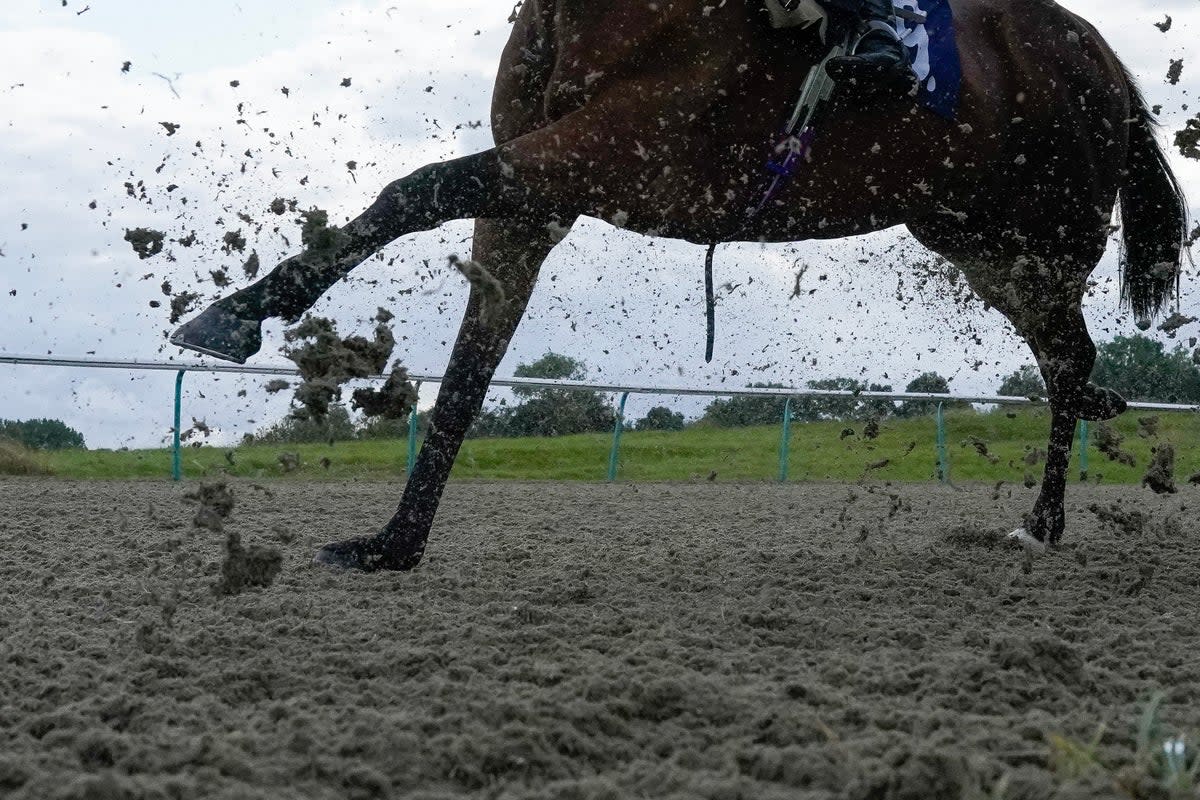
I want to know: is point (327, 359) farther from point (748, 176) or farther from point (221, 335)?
point (748, 176)

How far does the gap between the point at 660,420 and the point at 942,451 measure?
10.0 feet

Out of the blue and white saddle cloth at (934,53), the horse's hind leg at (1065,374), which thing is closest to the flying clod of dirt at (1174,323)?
the horse's hind leg at (1065,374)

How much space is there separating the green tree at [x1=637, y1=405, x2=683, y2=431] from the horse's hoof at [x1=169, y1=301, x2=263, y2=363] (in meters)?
9.13

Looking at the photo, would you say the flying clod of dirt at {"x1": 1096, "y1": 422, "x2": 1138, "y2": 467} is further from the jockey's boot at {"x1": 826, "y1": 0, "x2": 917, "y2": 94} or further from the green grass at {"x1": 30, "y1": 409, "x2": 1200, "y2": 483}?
the green grass at {"x1": 30, "y1": 409, "x2": 1200, "y2": 483}

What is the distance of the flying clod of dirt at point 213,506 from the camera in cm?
348

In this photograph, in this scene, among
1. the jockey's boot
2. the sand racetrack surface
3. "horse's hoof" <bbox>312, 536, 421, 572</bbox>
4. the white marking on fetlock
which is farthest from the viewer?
the white marking on fetlock

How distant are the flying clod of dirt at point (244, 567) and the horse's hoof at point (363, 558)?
0.87 m

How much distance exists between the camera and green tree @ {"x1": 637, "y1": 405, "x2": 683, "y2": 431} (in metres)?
12.7

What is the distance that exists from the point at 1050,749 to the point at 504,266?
275 cm

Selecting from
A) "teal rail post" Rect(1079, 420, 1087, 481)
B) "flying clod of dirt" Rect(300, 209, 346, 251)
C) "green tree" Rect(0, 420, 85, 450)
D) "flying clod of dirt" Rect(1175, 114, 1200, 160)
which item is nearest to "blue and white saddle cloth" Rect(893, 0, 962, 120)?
"flying clod of dirt" Rect(1175, 114, 1200, 160)

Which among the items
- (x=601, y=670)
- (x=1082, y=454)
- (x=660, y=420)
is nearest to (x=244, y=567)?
(x=601, y=670)

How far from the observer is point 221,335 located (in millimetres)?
3518

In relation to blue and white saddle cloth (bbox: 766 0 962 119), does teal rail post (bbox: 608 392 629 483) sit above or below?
below

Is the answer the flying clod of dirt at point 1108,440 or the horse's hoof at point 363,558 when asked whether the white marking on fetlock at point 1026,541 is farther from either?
the horse's hoof at point 363,558
